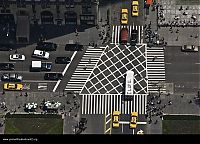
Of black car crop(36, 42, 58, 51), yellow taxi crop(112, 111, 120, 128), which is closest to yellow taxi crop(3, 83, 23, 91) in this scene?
black car crop(36, 42, 58, 51)

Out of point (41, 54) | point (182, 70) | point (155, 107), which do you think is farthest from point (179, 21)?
point (41, 54)

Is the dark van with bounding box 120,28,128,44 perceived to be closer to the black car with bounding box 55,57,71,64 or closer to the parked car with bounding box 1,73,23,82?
the black car with bounding box 55,57,71,64
